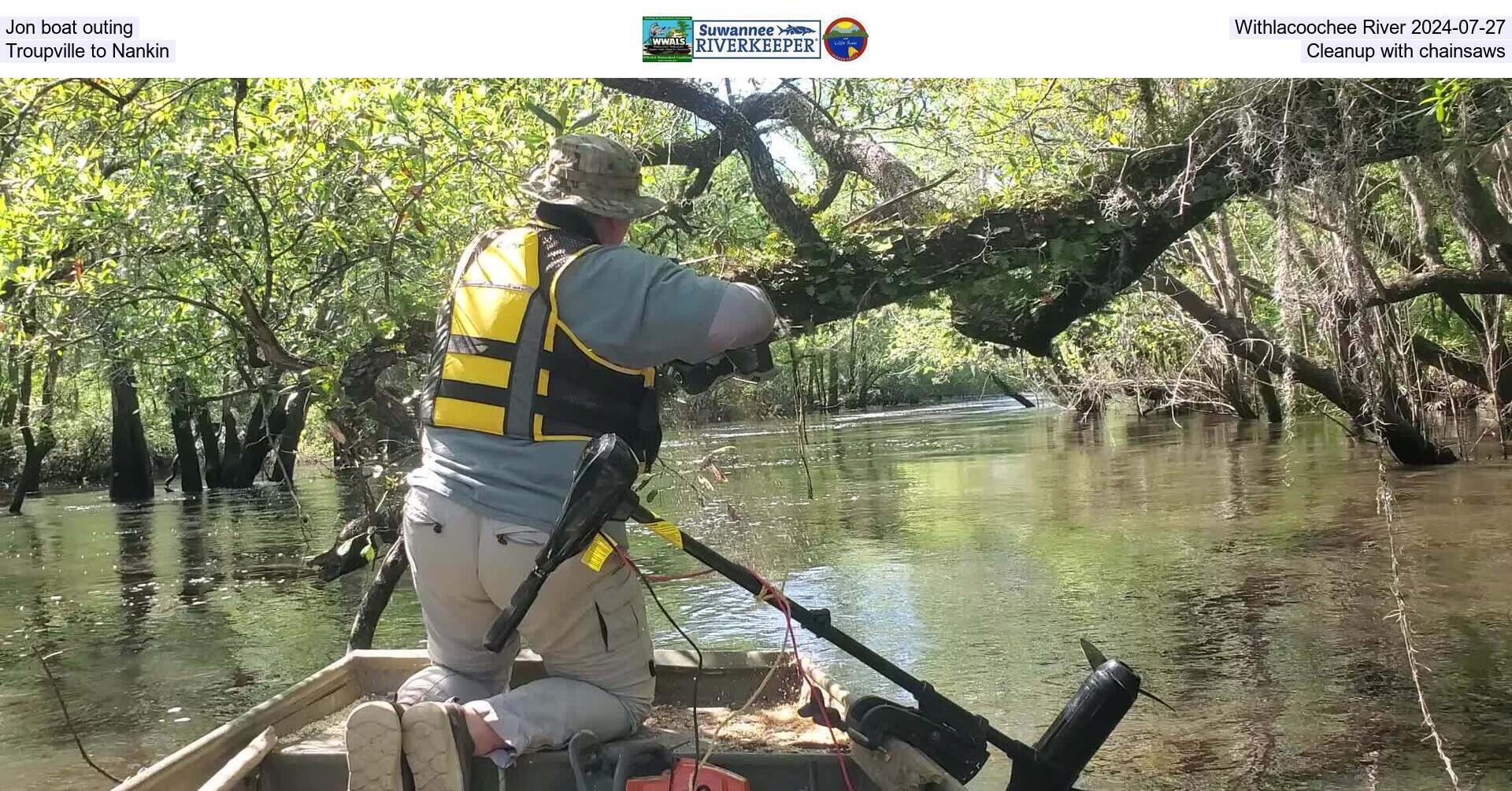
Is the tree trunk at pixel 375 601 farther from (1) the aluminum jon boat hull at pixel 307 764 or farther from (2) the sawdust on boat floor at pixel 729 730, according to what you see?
(1) the aluminum jon boat hull at pixel 307 764

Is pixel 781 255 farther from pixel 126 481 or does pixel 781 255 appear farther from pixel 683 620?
pixel 126 481

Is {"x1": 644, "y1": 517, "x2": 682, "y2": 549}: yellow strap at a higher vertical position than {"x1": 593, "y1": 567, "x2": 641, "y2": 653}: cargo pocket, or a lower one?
higher

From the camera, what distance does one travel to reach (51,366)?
9.70 meters

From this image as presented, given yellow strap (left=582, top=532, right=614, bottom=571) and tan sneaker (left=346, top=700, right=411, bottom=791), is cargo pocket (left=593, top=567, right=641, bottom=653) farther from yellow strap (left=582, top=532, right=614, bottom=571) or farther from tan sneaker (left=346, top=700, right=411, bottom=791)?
tan sneaker (left=346, top=700, right=411, bottom=791)

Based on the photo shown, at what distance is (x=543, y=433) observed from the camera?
10.1ft

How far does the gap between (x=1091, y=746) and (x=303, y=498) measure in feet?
60.3

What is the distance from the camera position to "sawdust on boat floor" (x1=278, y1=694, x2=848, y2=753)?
141 inches

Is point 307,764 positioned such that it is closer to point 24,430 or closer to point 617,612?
point 617,612

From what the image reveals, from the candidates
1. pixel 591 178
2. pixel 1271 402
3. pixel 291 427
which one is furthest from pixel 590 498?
pixel 1271 402

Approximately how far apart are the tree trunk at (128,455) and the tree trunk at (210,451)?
1.50m

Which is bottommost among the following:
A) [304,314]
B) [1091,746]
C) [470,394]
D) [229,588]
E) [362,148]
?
[229,588]

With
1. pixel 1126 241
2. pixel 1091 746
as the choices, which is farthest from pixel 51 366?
pixel 1091 746
